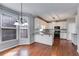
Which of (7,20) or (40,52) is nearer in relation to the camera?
(40,52)

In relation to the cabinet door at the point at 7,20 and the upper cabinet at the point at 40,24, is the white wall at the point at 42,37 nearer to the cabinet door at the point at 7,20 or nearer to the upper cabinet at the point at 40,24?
the upper cabinet at the point at 40,24

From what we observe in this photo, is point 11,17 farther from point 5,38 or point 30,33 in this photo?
point 30,33

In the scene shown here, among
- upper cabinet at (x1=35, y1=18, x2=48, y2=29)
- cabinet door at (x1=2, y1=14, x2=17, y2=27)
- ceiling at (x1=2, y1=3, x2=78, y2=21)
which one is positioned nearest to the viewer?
ceiling at (x1=2, y1=3, x2=78, y2=21)

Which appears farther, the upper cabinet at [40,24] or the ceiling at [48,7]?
the upper cabinet at [40,24]

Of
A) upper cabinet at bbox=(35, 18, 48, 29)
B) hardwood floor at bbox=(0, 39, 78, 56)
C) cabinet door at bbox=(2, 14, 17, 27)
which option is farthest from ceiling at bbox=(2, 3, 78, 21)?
hardwood floor at bbox=(0, 39, 78, 56)

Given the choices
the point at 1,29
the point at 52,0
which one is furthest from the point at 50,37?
the point at 52,0

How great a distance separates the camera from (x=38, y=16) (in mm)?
6211

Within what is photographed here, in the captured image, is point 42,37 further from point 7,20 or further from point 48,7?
point 7,20

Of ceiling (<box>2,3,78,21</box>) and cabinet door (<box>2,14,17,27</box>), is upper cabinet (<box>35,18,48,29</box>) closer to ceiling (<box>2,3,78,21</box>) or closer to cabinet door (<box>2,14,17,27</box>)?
ceiling (<box>2,3,78,21</box>)

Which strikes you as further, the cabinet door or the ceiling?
the cabinet door

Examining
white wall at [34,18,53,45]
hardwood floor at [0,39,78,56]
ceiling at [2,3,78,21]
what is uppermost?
ceiling at [2,3,78,21]

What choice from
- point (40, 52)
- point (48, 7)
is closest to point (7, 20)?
point (48, 7)

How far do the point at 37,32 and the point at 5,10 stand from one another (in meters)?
2.87

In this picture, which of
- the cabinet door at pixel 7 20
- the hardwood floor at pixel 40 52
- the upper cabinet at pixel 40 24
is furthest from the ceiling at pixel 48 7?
the hardwood floor at pixel 40 52
